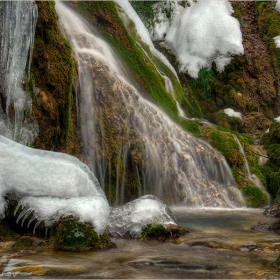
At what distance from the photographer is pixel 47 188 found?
531 cm

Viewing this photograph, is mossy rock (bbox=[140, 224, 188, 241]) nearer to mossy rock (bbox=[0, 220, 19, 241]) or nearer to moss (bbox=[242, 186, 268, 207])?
mossy rock (bbox=[0, 220, 19, 241])

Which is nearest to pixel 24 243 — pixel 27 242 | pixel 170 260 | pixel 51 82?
pixel 27 242

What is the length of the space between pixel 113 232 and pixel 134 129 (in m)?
3.92

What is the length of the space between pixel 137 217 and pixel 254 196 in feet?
15.5

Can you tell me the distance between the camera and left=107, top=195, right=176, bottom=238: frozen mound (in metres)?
5.76

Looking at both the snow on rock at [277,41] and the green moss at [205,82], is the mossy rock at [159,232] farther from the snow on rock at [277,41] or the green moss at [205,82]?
the snow on rock at [277,41]

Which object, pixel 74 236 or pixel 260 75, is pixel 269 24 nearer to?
pixel 260 75

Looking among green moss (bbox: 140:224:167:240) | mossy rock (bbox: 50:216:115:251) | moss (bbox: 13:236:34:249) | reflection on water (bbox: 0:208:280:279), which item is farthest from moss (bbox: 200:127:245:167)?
moss (bbox: 13:236:34:249)

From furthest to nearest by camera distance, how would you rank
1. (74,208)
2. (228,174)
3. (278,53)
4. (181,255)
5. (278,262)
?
(278,53) → (228,174) → (74,208) → (181,255) → (278,262)

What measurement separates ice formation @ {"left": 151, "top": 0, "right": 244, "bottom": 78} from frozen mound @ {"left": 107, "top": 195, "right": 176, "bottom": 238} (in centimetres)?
1299

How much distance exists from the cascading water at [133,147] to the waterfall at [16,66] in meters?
1.55

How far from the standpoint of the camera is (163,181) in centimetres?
939

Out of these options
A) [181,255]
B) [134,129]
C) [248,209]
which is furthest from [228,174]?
[181,255]

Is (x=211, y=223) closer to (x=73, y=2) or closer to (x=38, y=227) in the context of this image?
(x=38, y=227)
